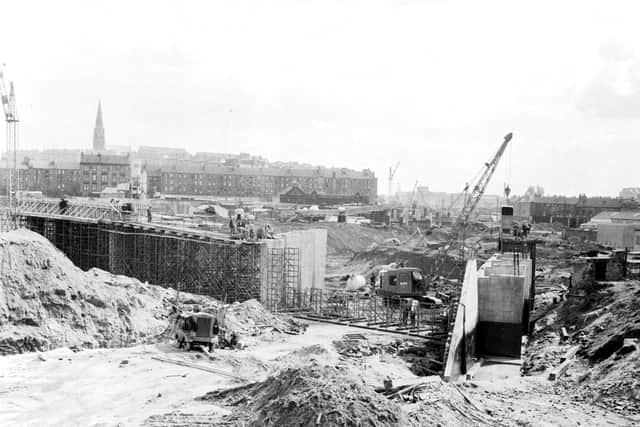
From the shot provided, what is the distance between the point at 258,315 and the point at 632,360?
13.9 metres

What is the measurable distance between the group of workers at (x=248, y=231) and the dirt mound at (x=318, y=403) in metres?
17.4

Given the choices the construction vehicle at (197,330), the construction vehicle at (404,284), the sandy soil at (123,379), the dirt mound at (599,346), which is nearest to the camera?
the sandy soil at (123,379)

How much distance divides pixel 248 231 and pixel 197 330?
10302mm

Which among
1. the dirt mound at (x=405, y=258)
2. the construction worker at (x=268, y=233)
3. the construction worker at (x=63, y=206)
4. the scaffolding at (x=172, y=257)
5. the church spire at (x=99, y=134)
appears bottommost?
the dirt mound at (x=405, y=258)

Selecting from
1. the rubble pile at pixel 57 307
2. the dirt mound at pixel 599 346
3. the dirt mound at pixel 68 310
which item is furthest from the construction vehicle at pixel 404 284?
the rubble pile at pixel 57 307

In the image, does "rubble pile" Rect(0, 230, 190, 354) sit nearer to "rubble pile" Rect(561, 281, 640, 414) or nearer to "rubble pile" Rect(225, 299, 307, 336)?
"rubble pile" Rect(225, 299, 307, 336)

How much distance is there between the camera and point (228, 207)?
84125 millimetres

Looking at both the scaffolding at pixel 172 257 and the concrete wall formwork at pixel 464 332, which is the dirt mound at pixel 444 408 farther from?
the scaffolding at pixel 172 257

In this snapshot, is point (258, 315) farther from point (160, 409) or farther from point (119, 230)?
point (119, 230)

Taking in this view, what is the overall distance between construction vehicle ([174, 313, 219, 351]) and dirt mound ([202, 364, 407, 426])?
7411 millimetres

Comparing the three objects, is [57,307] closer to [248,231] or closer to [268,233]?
[248,231]

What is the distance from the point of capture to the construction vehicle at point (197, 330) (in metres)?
22.0

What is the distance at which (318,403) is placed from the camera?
1266 centimetres

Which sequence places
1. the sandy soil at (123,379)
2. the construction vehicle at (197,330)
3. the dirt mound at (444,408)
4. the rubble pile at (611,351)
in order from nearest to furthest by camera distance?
1. the dirt mound at (444,408)
2. the sandy soil at (123,379)
3. the rubble pile at (611,351)
4. the construction vehicle at (197,330)
